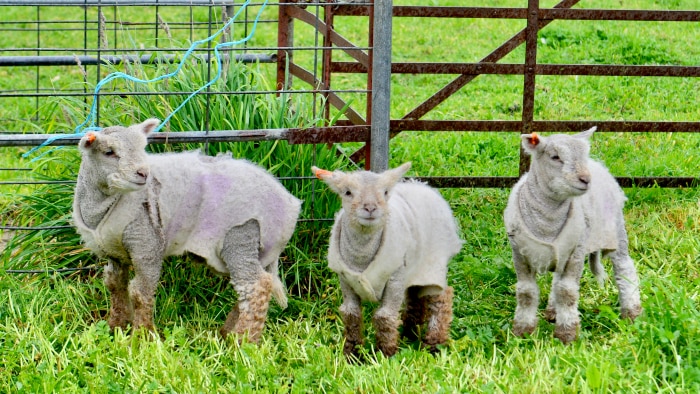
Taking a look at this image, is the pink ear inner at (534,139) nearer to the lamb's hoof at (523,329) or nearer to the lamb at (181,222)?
the lamb's hoof at (523,329)

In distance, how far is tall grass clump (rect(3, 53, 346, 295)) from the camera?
6.52 metres

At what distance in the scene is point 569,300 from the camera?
5.69 m

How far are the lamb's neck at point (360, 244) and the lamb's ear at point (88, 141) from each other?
4.59 feet

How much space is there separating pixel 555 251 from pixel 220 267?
190 cm

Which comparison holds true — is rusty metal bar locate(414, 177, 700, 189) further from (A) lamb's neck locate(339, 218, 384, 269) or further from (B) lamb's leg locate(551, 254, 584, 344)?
(A) lamb's neck locate(339, 218, 384, 269)

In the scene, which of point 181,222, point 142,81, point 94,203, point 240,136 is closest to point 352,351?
point 181,222

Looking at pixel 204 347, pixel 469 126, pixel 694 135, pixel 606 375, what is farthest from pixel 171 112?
pixel 694 135

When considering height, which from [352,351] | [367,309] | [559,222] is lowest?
[352,351]

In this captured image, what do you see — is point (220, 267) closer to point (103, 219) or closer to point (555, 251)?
point (103, 219)

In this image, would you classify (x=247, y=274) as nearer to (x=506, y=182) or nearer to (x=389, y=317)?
(x=389, y=317)

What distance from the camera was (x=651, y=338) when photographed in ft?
16.5

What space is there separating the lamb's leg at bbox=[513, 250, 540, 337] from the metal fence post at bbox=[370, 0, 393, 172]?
46.0 inches

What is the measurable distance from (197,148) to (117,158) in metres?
1.22

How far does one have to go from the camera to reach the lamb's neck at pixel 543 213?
5648 millimetres
